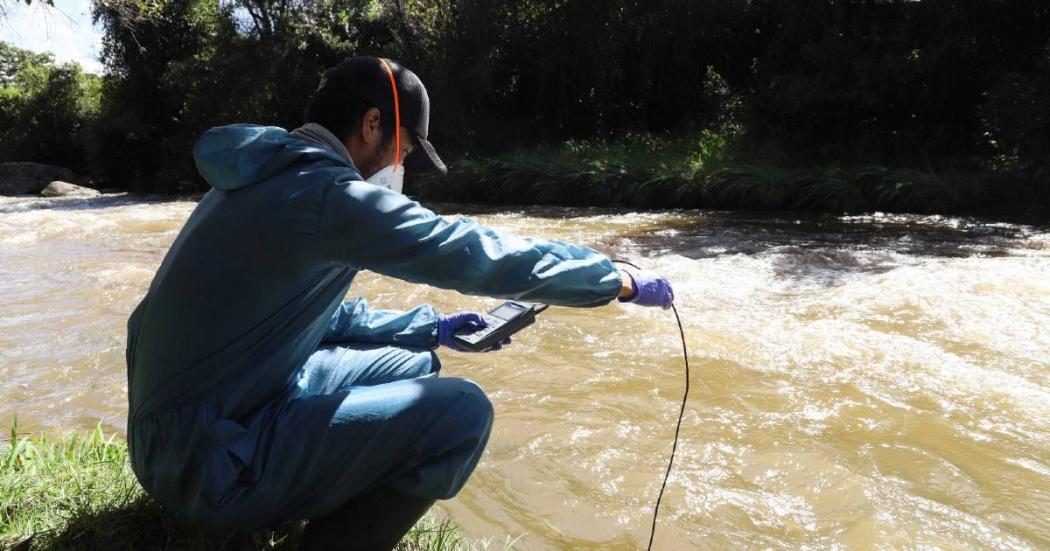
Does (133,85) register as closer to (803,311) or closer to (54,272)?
(54,272)

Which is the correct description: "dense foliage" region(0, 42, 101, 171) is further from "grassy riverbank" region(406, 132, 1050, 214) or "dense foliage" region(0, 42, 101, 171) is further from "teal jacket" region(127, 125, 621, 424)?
"teal jacket" region(127, 125, 621, 424)

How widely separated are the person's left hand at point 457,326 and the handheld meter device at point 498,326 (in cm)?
2

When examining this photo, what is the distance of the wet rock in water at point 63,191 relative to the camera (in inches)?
761

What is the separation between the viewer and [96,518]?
79.3 inches

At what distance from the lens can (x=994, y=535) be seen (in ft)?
8.36

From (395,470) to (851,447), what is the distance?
2.20 m

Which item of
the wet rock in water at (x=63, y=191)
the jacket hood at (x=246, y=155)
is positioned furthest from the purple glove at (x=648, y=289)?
the wet rock in water at (x=63, y=191)

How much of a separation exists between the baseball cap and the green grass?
1100 mm

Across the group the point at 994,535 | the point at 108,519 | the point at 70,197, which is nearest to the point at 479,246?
the point at 108,519

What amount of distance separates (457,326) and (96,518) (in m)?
1.08

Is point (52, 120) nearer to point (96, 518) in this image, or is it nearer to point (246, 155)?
point (96, 518)

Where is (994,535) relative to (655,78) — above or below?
below

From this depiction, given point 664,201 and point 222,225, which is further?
point 664,201

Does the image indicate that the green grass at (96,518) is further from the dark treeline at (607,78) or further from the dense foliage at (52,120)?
the dense foliage at (52,120)
